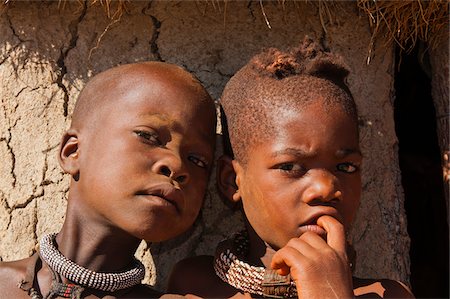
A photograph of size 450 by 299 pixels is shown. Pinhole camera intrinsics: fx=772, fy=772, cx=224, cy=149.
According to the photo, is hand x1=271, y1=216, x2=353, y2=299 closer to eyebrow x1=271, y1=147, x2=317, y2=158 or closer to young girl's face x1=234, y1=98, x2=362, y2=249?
young girl's face x1=234, y1=98, x2=362, y2=249

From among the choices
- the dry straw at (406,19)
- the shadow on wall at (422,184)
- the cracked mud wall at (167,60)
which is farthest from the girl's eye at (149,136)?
the shadow on wall at (422,184)

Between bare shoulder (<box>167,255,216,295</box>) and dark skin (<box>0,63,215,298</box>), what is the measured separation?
0.28ft

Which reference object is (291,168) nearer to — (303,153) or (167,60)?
(303,153)

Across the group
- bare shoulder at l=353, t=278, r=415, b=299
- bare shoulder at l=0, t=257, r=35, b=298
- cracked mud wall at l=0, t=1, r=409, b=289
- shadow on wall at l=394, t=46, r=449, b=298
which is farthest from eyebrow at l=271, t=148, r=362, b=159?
shadow on wall at l=394, t=46, r=449, b=298

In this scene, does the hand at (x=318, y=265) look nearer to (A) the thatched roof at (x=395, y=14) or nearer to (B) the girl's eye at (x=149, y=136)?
(B) the girl's eye at (x=149, y=136)

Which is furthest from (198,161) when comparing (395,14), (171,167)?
(395,14)

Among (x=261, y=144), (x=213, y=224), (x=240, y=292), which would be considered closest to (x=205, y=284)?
(x=240, y=292)

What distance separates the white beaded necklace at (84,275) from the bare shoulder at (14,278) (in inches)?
2.9

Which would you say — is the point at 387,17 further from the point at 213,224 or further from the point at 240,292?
the point at 240,292

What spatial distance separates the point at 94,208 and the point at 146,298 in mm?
315

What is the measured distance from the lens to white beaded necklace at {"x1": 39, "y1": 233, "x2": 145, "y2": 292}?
217 centimetres

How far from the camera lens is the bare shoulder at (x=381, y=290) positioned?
7.29 feet

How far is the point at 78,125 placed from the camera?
2309 millimetres

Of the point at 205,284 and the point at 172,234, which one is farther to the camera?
the point at 205,284
